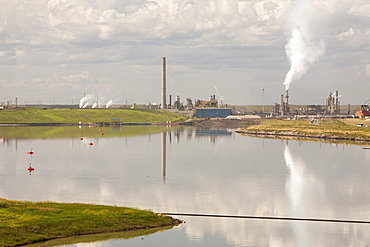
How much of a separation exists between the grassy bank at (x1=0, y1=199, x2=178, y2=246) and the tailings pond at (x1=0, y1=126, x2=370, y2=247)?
85.7 inches

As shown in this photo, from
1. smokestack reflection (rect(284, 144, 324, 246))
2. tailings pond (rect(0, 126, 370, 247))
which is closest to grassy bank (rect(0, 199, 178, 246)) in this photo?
tailings pond (rect(0, 126, 370, 247))

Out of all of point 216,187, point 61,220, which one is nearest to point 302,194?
point 216,187

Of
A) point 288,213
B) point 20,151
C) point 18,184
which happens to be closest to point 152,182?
point 18,184

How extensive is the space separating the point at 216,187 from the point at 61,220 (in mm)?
28677

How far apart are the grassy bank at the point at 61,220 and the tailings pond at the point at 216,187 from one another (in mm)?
2177

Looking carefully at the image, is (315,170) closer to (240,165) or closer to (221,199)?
(240,165)

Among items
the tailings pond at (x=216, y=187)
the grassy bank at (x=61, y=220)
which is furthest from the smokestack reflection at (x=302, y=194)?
the grassy bank at (x=61, y=220)

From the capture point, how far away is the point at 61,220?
41750 millimetres

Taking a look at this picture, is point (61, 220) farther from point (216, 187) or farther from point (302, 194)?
point (302, 194)

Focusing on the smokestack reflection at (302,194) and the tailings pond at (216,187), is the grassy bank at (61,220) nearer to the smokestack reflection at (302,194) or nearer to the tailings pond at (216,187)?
the tailings pond at (216,187)

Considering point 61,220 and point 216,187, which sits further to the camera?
point 216,187

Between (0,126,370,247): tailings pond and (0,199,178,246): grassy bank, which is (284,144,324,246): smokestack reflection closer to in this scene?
(0,126,370,247): tailings pond

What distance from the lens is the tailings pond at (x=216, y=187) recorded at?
139 ft

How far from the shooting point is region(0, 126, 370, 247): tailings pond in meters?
42.2
